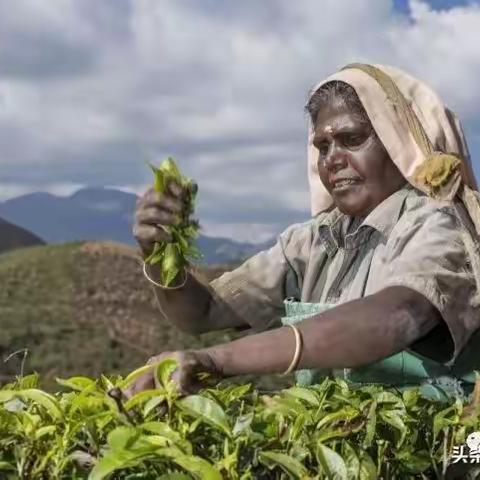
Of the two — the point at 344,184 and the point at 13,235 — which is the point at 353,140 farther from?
the point at 13,235

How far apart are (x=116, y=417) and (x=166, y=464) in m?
0.13

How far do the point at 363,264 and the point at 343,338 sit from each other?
2.18 ft

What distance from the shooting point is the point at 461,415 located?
6.52ft

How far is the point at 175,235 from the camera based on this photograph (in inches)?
98.7

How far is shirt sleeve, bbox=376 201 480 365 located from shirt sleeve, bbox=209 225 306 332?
0.67 meters

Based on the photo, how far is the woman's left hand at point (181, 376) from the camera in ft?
5.74

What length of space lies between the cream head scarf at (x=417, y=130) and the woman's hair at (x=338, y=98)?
0.7 inches

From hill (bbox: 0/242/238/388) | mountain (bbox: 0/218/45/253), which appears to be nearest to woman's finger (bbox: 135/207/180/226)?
hill (bbox: 0/242/238/388)

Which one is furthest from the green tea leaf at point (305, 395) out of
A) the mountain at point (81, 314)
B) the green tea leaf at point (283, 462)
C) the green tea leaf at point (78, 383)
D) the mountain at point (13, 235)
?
the mountain at point (13, 235)

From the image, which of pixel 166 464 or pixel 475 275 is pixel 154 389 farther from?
pixel 475 275

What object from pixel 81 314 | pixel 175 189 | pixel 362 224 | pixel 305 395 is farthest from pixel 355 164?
pixel 81 314

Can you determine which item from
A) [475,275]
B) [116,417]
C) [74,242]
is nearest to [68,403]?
[116,417]

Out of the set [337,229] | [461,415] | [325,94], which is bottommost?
[461,415]

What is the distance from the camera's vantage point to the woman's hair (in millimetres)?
2762
